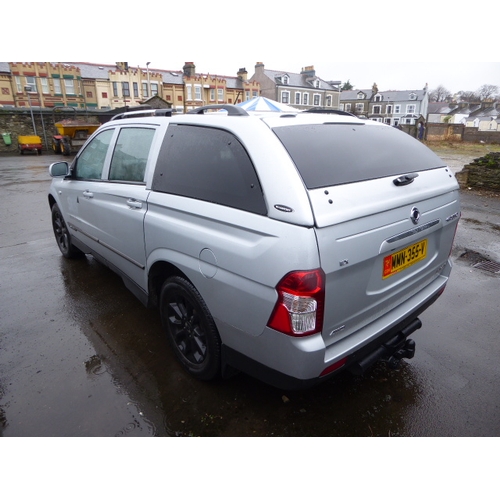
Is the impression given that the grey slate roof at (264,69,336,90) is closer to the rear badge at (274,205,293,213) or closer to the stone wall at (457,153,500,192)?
the stone wall at (457,153,500,192)

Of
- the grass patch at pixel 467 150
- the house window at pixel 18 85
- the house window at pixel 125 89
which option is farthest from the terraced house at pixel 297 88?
the house window at pixel 18 85

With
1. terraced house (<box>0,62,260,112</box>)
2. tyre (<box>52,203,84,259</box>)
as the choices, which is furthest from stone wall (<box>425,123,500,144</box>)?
tyre (<box>52,203,84,259</box>)

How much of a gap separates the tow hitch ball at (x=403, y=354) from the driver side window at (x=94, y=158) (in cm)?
320

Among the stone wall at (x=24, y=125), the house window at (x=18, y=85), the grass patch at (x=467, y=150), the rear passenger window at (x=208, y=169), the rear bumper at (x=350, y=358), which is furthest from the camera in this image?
→ the house window at (x=18, y=85)

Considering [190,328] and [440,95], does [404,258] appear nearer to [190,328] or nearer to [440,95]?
[190,328]

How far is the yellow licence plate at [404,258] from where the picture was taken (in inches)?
90.3

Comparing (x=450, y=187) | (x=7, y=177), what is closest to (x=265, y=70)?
(x=7, y=177)

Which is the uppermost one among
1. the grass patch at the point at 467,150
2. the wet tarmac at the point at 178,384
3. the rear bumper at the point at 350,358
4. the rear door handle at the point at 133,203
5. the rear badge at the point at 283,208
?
the rear badge at the point at 283,208

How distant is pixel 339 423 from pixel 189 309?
1.28 meters

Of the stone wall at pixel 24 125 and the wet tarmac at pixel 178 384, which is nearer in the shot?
the wet tarmac at pixel 178 384

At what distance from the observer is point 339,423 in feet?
8.03

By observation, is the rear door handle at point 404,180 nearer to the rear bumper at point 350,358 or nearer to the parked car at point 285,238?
the parked car at point 285,238

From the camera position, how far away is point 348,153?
2467 millimetres

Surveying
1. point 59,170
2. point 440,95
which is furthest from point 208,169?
point 440,95
